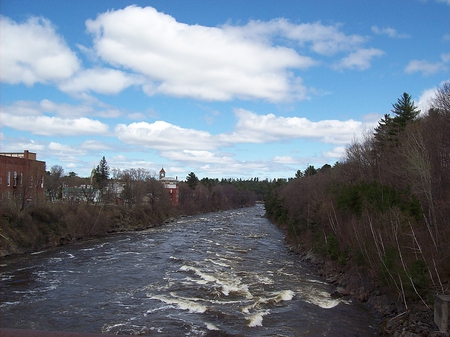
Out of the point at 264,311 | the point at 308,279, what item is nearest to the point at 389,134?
the point at 308,279

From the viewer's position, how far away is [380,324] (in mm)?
16250

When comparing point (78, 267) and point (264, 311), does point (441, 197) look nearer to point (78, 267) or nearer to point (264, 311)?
point (264, 311)

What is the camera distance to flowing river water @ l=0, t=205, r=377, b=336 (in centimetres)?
1541

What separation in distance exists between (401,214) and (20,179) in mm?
45209

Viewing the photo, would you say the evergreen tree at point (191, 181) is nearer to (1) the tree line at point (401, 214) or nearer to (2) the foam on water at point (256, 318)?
(1) the tree line at point (401, 214)

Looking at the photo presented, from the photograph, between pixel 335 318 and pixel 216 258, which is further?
pixel 216 258

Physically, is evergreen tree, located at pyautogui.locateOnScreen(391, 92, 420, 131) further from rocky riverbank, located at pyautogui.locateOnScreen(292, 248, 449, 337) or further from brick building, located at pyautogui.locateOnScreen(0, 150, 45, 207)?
brick building, located at pyautogui.locateOnScreen(0, 150, 45, 207)

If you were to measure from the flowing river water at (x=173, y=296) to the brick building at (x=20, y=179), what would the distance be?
11390mm

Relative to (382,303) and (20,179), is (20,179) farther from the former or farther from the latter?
(382,303)

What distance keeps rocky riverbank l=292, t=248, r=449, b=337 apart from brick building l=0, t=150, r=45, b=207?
1271 inches

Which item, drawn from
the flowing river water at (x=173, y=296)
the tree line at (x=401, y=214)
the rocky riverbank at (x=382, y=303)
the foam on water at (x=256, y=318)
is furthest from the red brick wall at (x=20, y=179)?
the foam on water at (x=256, y=318)

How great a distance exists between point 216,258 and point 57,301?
48.0ft

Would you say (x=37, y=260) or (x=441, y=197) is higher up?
(x=441, y=197)

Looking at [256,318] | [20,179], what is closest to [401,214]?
[256,318]
